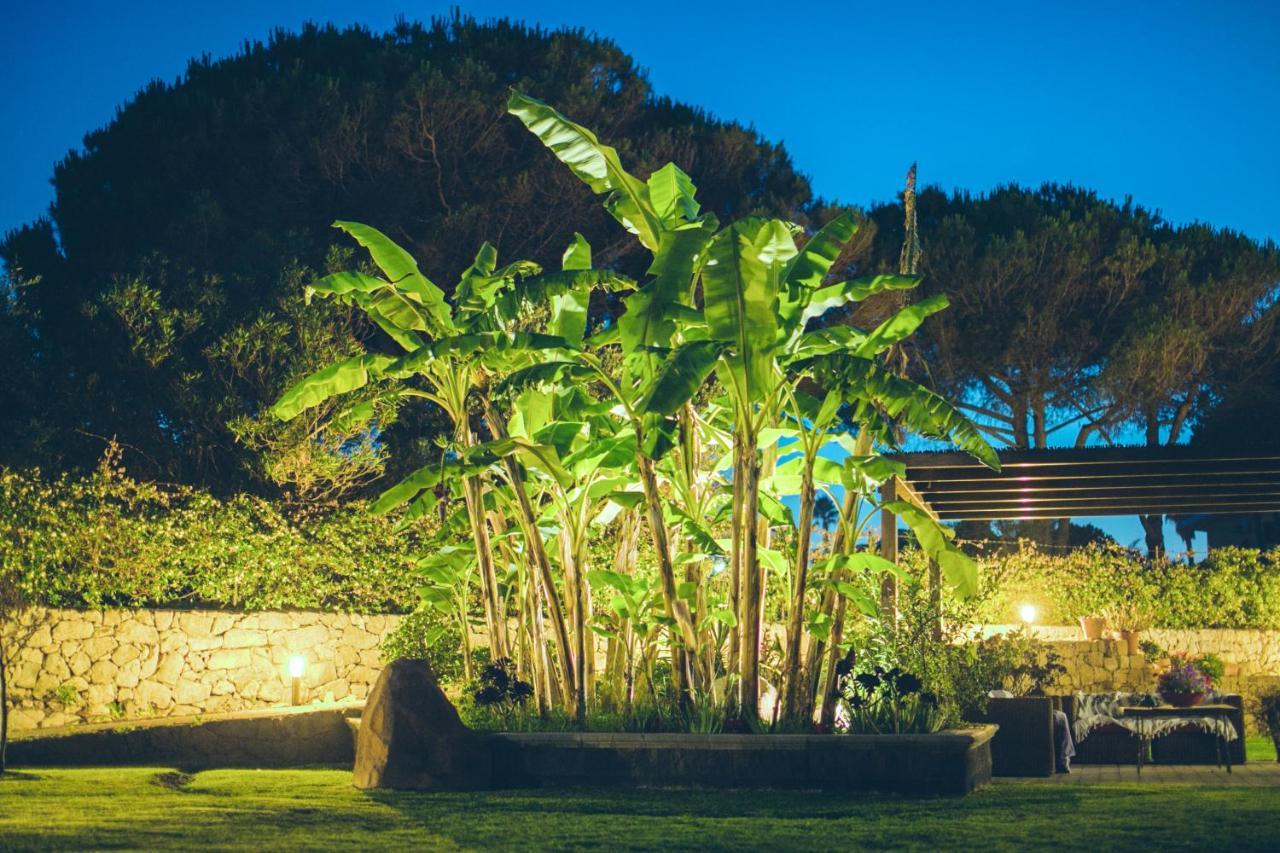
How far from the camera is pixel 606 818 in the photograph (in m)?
6.85

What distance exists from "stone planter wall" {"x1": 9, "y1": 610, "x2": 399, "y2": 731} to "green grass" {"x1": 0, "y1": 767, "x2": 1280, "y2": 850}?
301 cm

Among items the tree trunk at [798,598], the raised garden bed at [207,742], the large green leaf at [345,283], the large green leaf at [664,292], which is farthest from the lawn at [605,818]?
the large green leaf at [345,283]

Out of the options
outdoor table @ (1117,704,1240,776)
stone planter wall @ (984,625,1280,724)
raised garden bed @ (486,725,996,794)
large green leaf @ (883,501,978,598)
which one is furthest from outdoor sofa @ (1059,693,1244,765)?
raised garden bed @ (486,725,996,794)

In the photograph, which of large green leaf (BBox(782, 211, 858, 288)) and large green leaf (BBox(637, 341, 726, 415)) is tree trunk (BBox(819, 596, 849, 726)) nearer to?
large green leaf (BBox(637, 341, 726, 415))

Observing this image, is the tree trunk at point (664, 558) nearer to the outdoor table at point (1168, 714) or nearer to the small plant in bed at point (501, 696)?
the small plant in bed at point (501, 696)

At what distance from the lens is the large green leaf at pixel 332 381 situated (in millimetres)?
9312

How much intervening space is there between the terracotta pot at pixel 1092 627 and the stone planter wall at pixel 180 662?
8526 mm

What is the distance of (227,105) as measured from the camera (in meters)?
17.7

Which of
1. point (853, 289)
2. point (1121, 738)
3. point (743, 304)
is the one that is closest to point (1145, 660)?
point (1121, 738)

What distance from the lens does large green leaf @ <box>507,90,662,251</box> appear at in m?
8.55

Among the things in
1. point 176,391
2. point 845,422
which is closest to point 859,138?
point 845,422

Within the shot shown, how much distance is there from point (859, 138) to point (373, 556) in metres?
114

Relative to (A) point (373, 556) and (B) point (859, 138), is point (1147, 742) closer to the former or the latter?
(A) point (373, 556)

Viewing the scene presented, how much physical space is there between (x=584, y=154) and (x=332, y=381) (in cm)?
259
